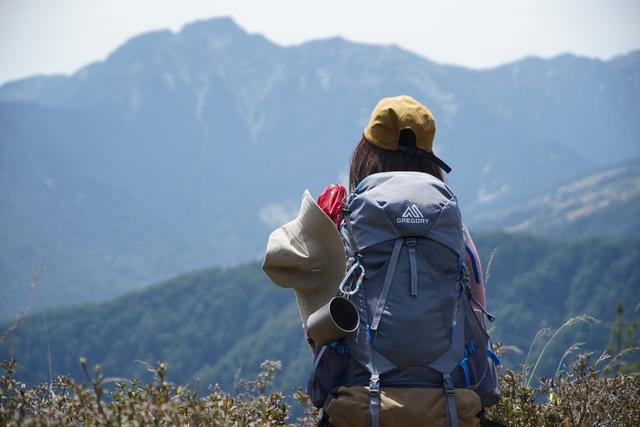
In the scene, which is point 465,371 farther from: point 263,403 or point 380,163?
point 263,403

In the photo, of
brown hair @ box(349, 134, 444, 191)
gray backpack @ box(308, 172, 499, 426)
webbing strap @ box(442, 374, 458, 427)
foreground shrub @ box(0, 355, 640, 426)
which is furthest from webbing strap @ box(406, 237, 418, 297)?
foreground shrub @ box(0, 355, 640, 426)

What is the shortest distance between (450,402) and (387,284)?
1.60ft

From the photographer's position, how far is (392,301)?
288 cm

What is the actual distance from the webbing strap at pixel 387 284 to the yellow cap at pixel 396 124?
22.1 inches

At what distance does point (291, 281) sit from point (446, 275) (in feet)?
2.08

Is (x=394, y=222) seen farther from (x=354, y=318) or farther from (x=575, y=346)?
(x=575, y=346)

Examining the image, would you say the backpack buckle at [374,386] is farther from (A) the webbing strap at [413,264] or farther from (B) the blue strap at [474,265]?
(B) the blue strap at [474,265]

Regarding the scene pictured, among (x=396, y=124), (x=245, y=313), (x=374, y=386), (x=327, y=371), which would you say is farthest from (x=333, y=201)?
(x=245, y=313)

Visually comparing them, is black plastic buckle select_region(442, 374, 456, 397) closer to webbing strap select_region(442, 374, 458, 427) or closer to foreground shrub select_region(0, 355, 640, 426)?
webbing strap select_region(442, 374, 458, 427)

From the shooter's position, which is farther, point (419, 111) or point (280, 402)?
point (280, 402)

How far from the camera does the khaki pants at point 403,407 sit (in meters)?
2.71

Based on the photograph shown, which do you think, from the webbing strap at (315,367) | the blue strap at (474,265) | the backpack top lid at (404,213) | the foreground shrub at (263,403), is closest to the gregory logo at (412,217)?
the backpack top lid at (404,213)

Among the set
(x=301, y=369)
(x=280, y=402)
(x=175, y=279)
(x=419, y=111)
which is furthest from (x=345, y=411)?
(x=175, y=279)

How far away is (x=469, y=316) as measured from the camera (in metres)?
3.01
